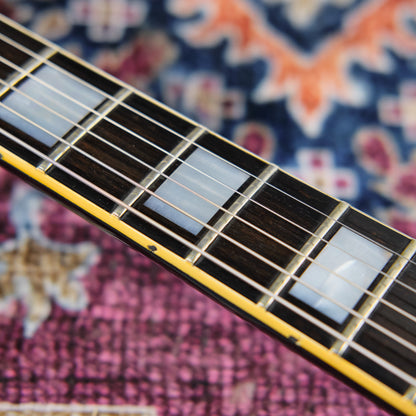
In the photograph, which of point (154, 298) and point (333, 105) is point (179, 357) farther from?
point (333, 105)

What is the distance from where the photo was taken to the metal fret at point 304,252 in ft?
1.64

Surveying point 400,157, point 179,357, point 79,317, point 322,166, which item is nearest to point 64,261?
point 79,317

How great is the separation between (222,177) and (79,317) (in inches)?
13.6

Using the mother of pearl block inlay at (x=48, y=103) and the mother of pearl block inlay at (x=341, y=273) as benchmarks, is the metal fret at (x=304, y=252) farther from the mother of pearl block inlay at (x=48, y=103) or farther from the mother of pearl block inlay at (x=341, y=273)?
the mother of pearl block inlay at (x=48, y=103)

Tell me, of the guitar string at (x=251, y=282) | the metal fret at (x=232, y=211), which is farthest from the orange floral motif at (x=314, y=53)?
the guitar string at (x=251, y=282)

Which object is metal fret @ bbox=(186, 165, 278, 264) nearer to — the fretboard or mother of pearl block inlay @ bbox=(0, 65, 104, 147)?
the fretboard

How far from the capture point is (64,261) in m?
0.77

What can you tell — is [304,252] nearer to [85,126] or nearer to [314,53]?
[85,126]

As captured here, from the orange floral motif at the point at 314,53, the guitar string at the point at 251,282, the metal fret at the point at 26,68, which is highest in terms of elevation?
the orange floral motif at the point at 314,53

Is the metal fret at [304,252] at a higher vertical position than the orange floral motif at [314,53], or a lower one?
lower

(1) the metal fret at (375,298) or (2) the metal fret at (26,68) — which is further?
(2) the metal fret at (26,68)

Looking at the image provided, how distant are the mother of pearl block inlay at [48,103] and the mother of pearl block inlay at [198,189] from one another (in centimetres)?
14

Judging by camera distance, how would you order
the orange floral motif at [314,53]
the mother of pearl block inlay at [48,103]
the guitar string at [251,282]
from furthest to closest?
the orange floral motif at [314,53]
the mother of pearl block inlay at [48,103]
the guitar string at [251,282]

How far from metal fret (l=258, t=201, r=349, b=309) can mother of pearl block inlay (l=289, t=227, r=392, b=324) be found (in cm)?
1
